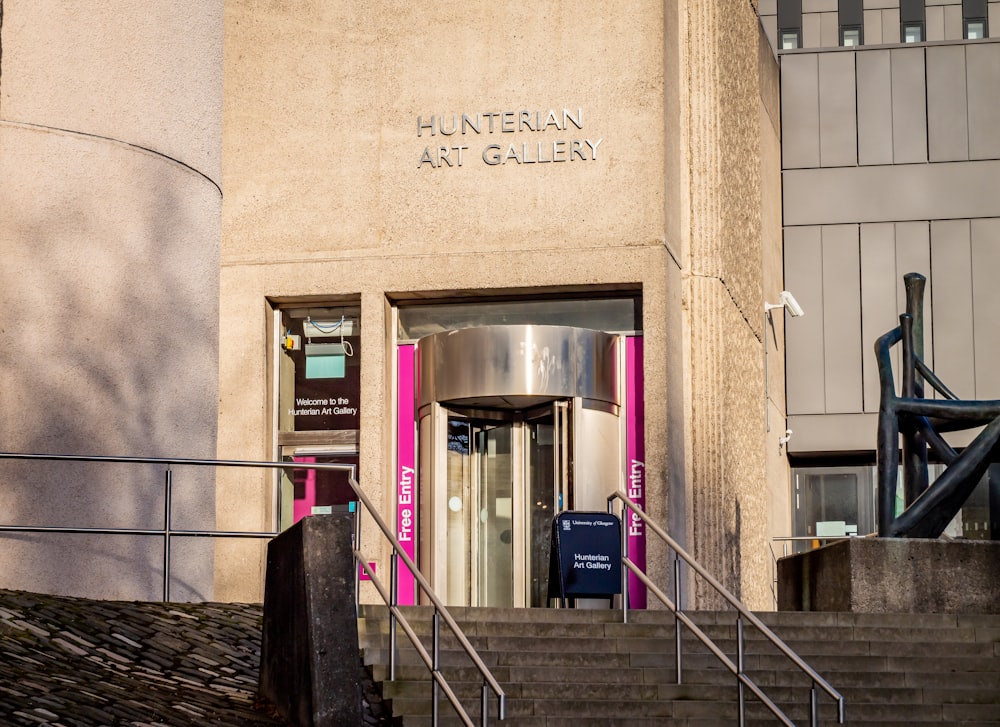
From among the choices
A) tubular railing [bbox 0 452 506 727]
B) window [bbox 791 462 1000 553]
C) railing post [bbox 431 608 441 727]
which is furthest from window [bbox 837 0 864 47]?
railing post [bbox 431 608 441 727]

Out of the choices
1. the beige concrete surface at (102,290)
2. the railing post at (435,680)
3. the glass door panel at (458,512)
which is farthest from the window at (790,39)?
the railing post at (435,680)

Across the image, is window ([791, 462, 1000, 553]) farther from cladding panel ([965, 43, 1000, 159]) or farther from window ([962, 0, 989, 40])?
window ([962, 0, 989, 40])

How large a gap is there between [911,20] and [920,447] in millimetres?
21482

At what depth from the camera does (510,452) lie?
1720cm

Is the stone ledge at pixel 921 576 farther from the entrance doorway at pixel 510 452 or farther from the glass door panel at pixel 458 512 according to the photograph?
the glass door panel at pixel 458 512

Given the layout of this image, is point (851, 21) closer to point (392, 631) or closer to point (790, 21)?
point (790, 21)

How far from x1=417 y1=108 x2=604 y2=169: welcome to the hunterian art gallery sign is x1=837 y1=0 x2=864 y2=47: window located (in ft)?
53.5

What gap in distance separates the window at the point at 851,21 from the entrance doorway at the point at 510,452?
56.6ft

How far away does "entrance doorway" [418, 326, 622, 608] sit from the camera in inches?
664

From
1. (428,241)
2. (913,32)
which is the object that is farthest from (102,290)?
(913,32)

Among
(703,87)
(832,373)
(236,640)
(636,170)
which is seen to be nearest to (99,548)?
(236,640)

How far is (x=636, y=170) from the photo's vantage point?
17469mm

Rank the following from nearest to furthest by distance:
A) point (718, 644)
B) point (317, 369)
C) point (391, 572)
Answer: point (391, 572), point (718, 644), point (317, 369)

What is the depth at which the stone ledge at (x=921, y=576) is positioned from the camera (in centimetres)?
1235
